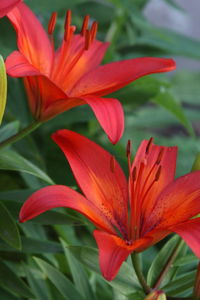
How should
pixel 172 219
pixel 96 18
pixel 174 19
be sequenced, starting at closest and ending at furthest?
pixel 172 219
pixel 96 18
pixel 174 19

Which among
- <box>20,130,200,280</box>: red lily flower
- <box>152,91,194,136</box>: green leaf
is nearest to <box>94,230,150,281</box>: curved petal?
<box>20,130,200,280</box>: red lily flower

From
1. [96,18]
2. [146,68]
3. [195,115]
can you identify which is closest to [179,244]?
[146,68]

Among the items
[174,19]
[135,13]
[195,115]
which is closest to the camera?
[135,13]

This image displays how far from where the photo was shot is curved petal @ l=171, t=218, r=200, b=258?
0.44 metres

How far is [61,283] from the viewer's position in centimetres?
59

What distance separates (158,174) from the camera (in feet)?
1.80

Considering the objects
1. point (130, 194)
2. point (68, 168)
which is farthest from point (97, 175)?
point (68, 168)

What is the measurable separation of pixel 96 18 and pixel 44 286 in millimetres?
602

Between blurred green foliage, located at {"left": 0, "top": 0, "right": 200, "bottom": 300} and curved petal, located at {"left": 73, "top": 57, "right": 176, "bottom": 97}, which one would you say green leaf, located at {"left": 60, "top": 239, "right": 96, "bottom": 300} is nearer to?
blurred green foliage, located at {"left": 0, "top": 0, "right": 200, "bottom": 300}

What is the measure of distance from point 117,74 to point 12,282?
215 mm

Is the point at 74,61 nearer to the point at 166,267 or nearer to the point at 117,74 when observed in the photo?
the point at 117,74

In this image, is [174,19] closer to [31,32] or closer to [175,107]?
[175,107]

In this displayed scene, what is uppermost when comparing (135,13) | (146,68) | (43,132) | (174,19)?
(146,68)

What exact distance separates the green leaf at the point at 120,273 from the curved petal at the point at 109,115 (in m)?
0.10
